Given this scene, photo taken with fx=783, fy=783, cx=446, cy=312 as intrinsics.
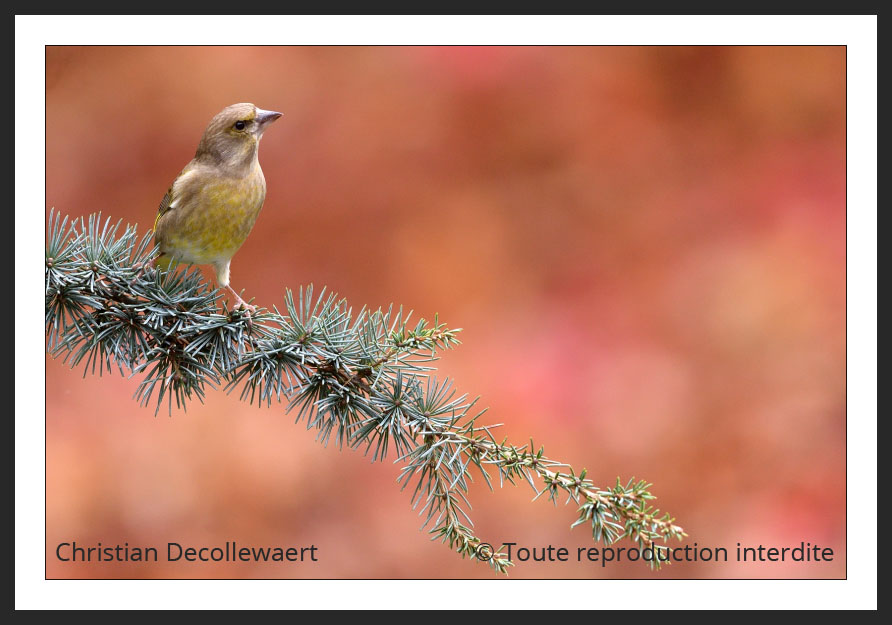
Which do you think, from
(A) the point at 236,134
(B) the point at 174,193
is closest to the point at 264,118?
(A) the point at 236,134

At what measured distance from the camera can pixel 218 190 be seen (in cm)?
110

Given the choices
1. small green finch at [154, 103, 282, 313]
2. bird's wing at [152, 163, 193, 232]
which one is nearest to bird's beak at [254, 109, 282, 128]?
small green finch at [154, 103, 282, 313]

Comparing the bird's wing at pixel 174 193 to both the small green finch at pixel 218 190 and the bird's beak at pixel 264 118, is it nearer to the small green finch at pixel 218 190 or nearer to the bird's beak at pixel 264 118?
the small green finch at pixel 218 190

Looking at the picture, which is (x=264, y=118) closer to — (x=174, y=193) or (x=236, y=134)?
(x=236, y=134)

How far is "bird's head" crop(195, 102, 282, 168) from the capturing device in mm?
1097

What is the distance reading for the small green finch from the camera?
110 centimetres

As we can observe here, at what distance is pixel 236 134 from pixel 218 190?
0.27 feet

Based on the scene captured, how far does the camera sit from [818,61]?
1996 mm

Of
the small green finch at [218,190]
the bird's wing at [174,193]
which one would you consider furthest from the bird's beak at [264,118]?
the bird's wing at [174,193]

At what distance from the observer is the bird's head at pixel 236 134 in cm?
110

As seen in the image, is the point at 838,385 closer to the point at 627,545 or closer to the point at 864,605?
the point at 627,545

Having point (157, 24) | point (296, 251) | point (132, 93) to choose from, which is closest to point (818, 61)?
point (296, 251)

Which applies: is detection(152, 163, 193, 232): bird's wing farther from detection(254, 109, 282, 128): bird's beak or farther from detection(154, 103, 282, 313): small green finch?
detection(254, 109, 282, 128): bird's beak

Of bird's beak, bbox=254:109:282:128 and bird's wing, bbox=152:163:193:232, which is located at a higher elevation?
bird's beak, bbox=254:109:282:128
